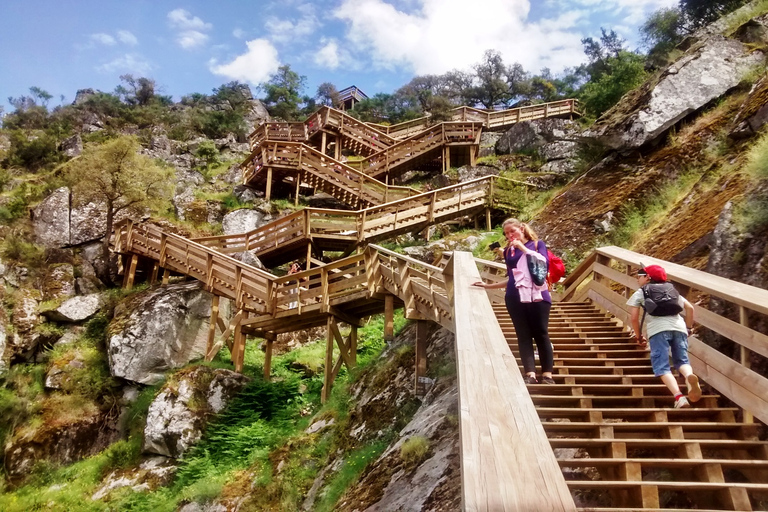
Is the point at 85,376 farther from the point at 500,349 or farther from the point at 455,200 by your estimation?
the point at 500,349

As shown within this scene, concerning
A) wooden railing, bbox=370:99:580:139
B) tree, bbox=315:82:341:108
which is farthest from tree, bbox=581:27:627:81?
tree, bbox=315:82:341:108

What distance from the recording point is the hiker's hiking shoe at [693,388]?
3891 mm

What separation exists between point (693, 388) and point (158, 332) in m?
14.8

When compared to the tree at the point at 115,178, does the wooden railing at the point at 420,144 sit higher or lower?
higher

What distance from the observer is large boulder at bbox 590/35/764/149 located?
1290 centimetres

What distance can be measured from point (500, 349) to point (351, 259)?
9.37m

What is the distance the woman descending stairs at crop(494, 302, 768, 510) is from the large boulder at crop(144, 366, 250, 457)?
9.88 m

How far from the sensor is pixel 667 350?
418 centimetres

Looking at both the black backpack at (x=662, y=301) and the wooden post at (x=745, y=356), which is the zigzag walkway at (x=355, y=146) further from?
the wooden post at (x=745, y=356)

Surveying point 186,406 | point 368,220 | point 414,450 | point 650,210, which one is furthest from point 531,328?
point 368,220

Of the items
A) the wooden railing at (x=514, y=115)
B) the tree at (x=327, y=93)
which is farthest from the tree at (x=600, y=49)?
the tree at (x=327, y=93)

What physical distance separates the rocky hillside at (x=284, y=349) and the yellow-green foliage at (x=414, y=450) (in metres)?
0.03

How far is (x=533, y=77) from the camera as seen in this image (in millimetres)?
51625

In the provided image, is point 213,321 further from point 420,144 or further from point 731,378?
point 420,144
